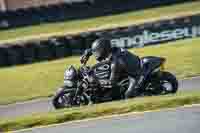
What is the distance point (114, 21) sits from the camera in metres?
29.6

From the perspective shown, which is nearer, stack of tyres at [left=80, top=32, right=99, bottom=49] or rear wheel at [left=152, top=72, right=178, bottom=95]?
rear wheel at [left=152, top=72, right=178, bottom=95]

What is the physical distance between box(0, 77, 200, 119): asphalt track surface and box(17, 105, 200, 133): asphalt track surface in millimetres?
3305

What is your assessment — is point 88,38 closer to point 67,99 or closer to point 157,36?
point 157,36

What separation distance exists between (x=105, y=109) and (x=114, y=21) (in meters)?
19.0

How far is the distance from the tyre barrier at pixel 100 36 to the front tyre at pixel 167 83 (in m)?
8.18

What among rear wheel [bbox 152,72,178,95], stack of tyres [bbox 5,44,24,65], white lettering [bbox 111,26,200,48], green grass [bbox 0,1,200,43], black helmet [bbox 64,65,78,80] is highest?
green grass [bbox 0,1,200,43]

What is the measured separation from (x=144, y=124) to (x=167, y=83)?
9.95 feet

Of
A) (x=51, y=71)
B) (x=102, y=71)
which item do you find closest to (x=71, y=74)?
(x=102, y=71)

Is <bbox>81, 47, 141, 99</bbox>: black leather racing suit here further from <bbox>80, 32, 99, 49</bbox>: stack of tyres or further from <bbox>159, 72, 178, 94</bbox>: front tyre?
<bbox>80, 32, 99, 49</bbox>: stack of tyres

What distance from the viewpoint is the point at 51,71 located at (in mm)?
19297

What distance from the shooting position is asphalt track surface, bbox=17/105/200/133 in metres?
9.06

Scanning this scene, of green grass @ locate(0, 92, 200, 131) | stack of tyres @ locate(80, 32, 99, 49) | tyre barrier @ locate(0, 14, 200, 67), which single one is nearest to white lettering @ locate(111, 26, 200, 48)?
tyre barrier @ locate(0, 14, 200, 67)

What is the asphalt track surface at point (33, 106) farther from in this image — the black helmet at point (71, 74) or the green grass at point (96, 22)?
the green grass at point (96, 22)

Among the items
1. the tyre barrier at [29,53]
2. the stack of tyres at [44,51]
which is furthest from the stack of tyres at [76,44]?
the tyre barrier at [29,53]
